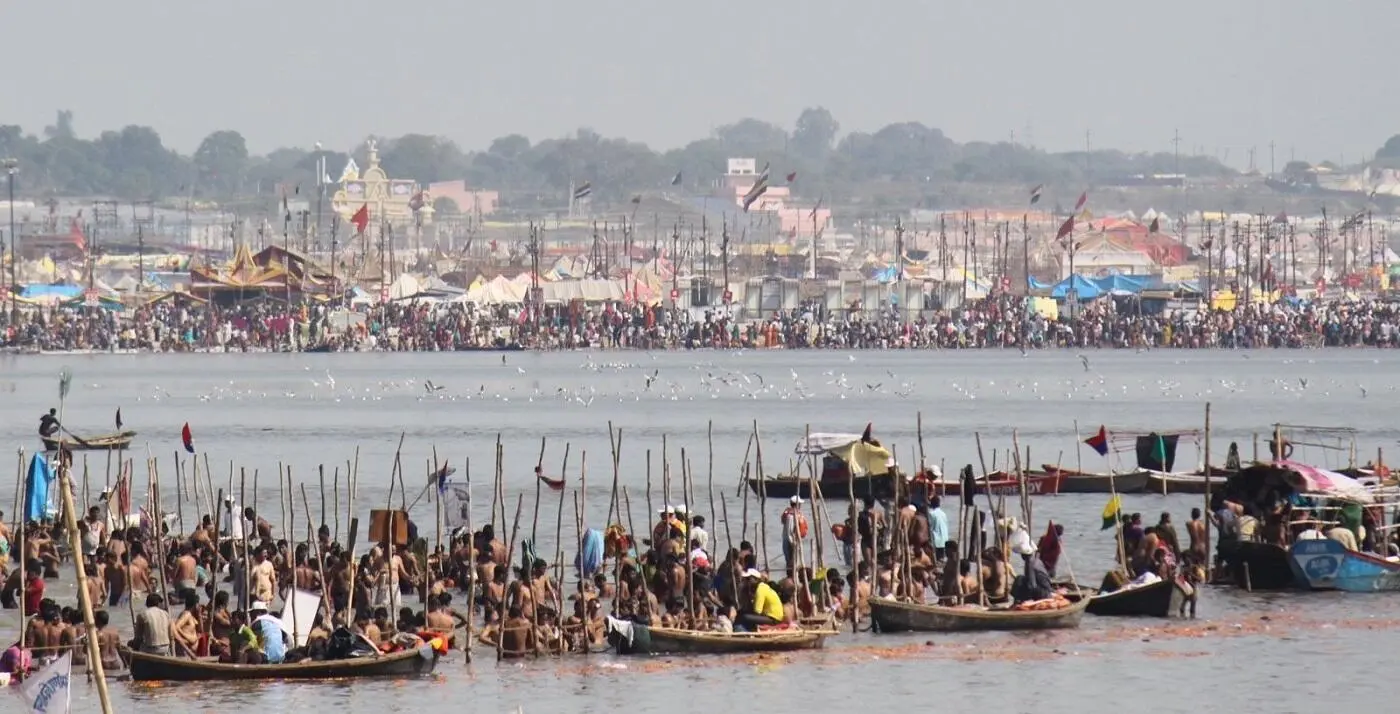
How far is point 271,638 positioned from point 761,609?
16.4 feet

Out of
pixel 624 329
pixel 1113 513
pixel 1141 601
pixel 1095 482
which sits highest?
pixel 1113 513

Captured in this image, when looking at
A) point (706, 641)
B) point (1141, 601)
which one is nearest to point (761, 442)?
point (1141, 601)

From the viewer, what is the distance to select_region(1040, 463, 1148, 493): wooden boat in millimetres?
43906

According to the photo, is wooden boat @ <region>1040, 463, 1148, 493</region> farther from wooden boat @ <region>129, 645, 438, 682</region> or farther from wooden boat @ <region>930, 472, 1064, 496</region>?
wooden boat @ <region>129, 645, 438, 682</region>

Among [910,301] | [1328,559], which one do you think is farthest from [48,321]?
[1328,559]

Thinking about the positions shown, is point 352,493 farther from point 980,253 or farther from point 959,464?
point 980,253

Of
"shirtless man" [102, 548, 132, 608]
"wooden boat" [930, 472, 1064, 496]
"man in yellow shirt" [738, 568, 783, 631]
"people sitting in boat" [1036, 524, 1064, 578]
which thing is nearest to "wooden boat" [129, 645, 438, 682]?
"man in yellow shirt" [738, 568, 783, 631]

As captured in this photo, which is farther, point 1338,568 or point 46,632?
point 1338,568

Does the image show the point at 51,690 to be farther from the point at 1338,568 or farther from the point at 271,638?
the point at 1338,568

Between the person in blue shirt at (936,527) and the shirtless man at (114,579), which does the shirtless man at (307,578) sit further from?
the person in blue shirt at (936,527)

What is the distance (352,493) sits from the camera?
34594 millimetres

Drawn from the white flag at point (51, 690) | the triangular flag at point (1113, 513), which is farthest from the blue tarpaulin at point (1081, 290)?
the white flag at point (51, 690)

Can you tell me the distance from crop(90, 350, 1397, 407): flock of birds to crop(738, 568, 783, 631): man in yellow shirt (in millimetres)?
48656

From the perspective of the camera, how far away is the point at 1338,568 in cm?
3147
